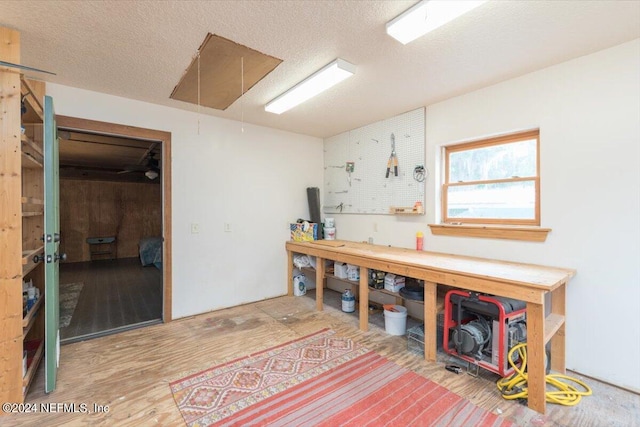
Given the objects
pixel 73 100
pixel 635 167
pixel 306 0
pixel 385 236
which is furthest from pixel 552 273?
pixel 73 100

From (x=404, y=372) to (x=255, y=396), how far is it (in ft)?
3.94

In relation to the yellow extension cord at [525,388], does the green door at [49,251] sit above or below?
above

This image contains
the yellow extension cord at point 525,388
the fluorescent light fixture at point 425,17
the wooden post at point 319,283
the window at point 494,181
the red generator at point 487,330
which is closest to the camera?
the fluorescent light fixture at point 425,17

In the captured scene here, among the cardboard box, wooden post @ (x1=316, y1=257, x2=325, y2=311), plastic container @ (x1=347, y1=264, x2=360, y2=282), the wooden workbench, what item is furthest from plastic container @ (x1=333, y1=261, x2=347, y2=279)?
the cardboard box

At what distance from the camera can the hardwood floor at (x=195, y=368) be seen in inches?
72.1

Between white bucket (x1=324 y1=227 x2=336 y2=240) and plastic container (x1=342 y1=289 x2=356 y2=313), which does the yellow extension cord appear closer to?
plastic container (x1=342 y1=289 x2=356 y2=313)

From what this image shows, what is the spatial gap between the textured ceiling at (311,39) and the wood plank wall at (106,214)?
5.44m

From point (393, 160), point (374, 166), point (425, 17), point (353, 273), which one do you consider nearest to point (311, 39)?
point (425, 17)

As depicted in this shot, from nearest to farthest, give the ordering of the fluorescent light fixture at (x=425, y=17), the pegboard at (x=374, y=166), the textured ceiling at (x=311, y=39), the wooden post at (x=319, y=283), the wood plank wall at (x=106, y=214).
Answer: the fluorescent light fixture at (x=425, y=17), the textured ceiling at (x=311, y=39), the pegboard at (x=374, y=166), the wooden post at (x=319, y=283), the wood plank wall at (x=106, y=214)

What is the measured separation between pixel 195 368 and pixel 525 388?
8.41ft

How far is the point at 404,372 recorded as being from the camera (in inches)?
91.8

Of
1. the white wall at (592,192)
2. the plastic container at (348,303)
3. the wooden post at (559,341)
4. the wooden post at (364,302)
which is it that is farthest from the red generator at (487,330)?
the plastic container at (348,303)

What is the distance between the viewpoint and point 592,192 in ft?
7.27

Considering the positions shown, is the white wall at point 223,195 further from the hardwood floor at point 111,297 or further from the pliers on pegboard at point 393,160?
the pliers on pegboard at point 393,160
